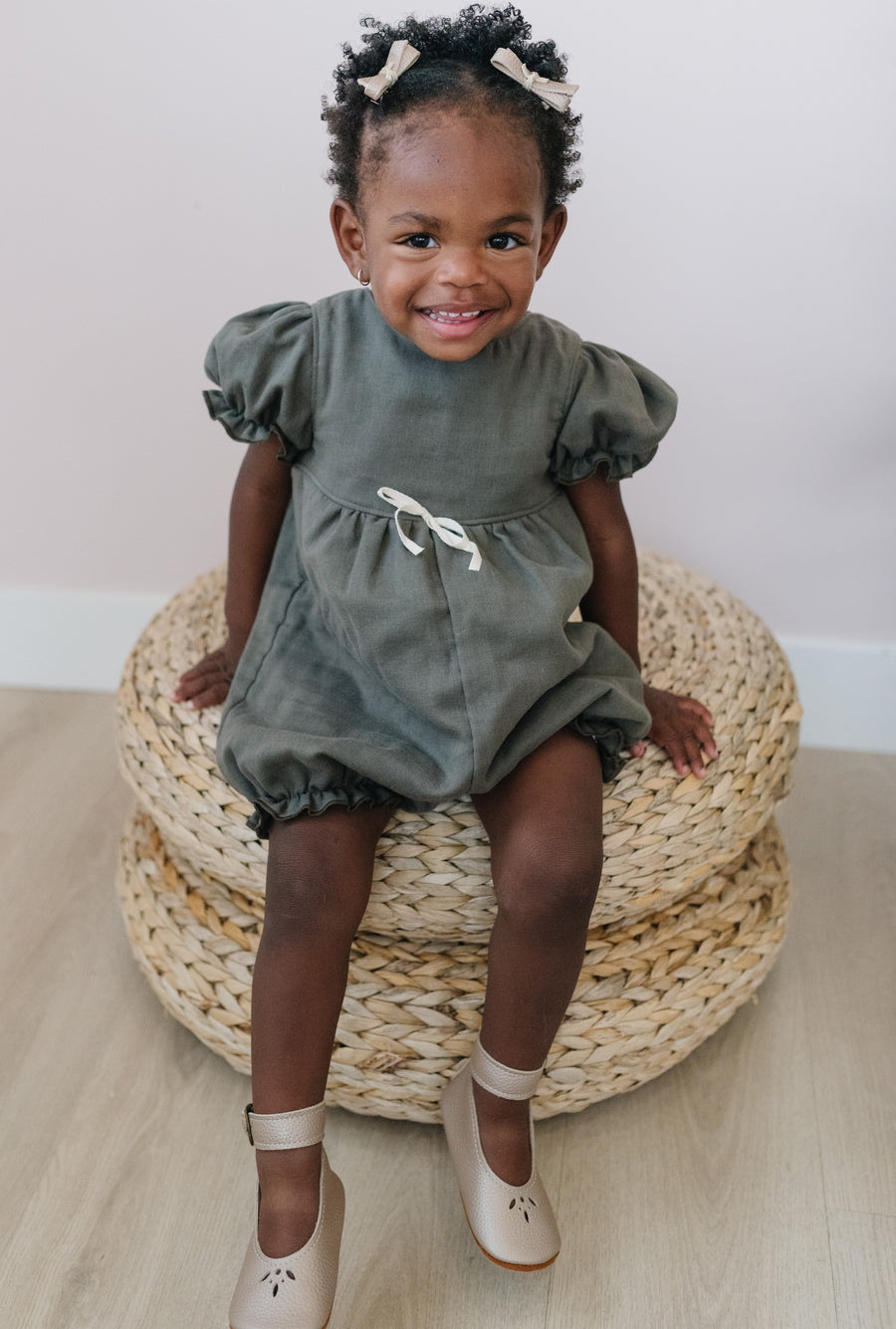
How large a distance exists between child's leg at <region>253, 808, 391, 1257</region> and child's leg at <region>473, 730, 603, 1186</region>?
123mm

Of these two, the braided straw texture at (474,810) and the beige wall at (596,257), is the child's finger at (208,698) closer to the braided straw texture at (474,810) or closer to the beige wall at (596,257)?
the braided straw texture at (474,810)

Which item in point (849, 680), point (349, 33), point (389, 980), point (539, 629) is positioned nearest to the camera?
point (539, 629)

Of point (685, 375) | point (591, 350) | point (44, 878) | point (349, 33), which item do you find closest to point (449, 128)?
point (591, 350)

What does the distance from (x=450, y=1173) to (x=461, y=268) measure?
0.76 m

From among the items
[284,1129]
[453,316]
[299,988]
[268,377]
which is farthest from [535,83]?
[284,1129]

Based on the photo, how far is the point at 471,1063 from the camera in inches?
38.6

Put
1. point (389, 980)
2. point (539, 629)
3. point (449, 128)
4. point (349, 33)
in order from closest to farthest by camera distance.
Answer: point (449, 128), point (539, 629), point (389, 980), point (349, 33)

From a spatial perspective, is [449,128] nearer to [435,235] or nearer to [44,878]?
[435,235]

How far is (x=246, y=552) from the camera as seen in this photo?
3.66ft

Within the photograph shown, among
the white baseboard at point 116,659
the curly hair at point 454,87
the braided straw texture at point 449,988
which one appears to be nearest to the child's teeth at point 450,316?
the curly hair at point 454,87

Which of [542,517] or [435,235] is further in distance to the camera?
[542,517]

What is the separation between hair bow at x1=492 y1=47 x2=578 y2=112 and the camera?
85 centimetres

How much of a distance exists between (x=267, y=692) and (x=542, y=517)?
0.92 feet

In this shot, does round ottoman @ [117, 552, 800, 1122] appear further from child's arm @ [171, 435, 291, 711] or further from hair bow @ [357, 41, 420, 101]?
hair bow @ [357, 41, 420, 101]
